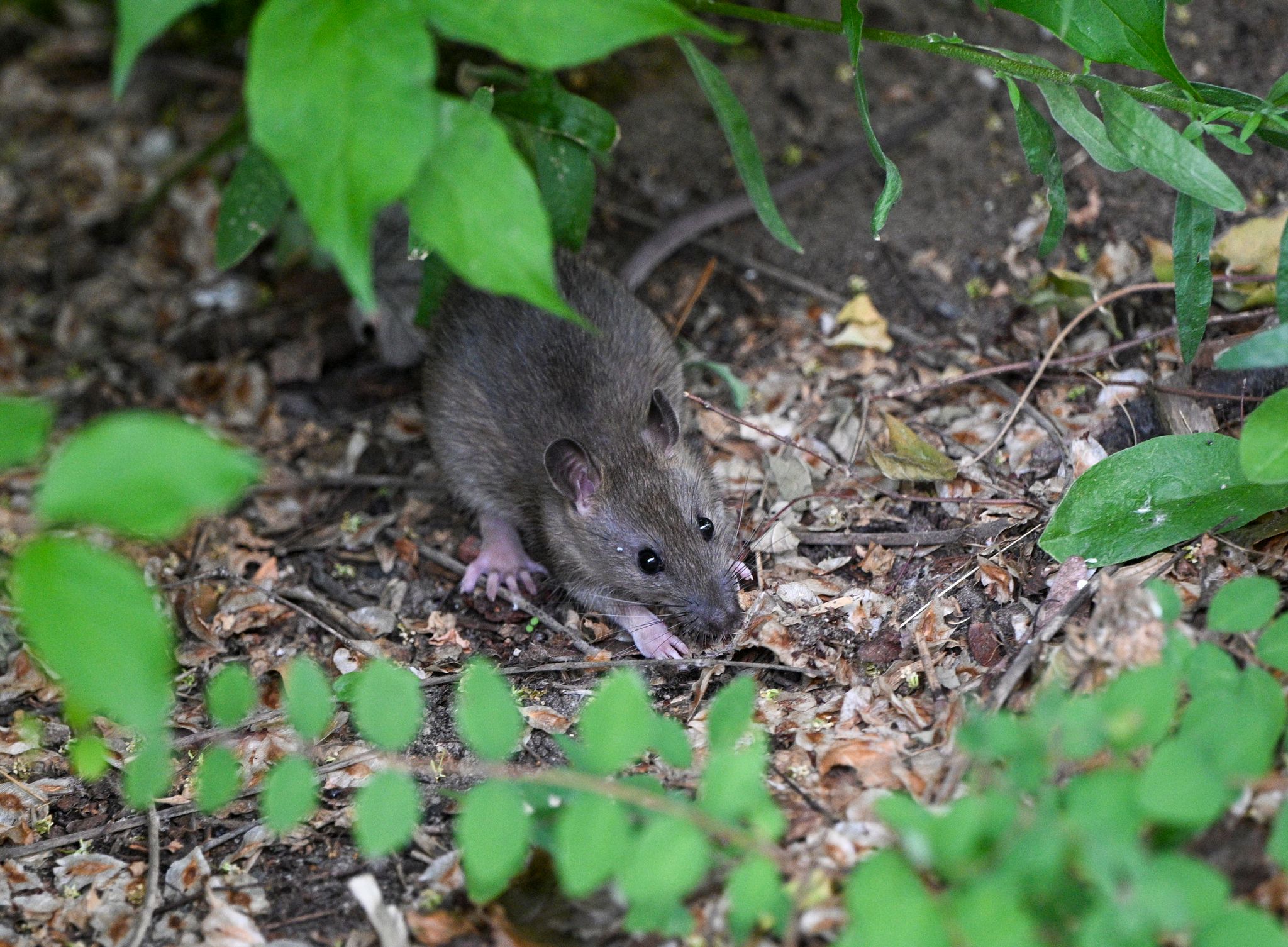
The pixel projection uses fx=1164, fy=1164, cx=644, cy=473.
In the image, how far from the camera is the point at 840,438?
507cm

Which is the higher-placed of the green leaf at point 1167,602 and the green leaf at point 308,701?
the green leaf at point 1167,602

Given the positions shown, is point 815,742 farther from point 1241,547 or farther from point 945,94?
point 945,94

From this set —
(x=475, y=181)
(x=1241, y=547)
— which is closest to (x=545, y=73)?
(x=475, y=181)

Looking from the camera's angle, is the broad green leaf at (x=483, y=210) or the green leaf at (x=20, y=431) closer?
the green leaf at (x=20, y=431)

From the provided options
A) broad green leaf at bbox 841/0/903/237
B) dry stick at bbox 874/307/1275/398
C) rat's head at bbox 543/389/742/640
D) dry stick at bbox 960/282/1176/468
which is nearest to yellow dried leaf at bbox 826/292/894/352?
dry stick at bbox 874/307/1275/398

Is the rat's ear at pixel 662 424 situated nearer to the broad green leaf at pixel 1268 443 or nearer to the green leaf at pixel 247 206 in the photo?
the green leaf at pixel 247 206

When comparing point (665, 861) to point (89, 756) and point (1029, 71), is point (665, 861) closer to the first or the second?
point (89, 756)

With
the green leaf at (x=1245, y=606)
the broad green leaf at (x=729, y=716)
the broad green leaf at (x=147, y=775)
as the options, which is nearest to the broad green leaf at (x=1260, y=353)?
the green leaf at (x=1245, y=606)

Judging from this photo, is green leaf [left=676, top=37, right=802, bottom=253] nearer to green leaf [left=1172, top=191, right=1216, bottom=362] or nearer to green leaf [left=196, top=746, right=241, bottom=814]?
green leaf [left=1172, top=191, right=1216, bottom=362]

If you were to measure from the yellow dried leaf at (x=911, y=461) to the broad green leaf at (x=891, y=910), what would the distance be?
261 centimetres

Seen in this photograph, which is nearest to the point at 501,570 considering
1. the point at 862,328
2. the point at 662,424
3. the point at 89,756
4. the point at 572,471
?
the point at 572,471

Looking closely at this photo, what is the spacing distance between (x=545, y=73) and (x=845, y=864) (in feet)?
10.4

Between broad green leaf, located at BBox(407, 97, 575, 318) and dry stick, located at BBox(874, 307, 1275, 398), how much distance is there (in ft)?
8.69

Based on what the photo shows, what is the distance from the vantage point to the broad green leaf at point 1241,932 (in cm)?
207
